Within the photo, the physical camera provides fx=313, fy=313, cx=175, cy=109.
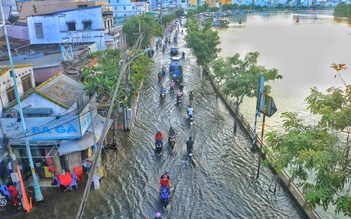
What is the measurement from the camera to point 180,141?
2256 cm

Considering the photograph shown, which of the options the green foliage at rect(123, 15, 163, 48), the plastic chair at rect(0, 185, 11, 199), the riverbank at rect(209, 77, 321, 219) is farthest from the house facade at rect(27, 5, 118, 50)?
the plastic chair at rect(0, 185, 11, 199)

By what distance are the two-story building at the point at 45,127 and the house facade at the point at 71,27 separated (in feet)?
73.2

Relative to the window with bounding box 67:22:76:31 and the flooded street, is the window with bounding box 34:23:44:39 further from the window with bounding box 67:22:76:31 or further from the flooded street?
the flooded street

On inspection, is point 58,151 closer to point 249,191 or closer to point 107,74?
point 107,74

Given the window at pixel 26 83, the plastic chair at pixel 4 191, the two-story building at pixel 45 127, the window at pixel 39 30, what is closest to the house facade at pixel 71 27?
the window at pixel 39 30

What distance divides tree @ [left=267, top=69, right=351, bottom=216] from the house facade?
1243 inches

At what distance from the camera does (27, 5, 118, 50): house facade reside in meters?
Answer: 38.8

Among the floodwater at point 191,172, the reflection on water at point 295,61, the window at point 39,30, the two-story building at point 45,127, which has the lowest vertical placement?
the reflection on water at point 295,61

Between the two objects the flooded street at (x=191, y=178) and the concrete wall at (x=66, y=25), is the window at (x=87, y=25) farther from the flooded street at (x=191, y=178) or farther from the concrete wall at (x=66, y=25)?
the flooded street at (x=191, y=178)

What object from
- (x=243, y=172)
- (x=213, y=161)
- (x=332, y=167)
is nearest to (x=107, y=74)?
(x=213, y=161)

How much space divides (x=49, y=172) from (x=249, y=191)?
10839 millimetres

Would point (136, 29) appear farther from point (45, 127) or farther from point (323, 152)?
point (323, 152)

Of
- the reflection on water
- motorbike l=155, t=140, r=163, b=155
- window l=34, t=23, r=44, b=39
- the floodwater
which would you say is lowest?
the reflection on water

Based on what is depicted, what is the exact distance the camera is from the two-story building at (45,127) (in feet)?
52.4
